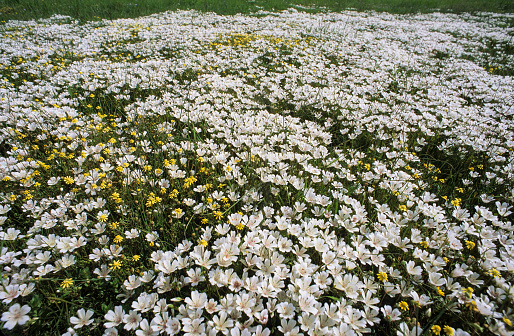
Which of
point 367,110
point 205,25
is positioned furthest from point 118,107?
point 205,25

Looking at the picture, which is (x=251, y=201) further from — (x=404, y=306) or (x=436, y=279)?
(x=436, y=279)

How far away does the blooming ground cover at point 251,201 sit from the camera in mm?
1877

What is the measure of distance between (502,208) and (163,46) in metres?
8.76

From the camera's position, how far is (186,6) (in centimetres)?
1577

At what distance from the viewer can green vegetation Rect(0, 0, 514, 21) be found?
12.6 m

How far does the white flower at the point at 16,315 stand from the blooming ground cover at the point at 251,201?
1 centimetres

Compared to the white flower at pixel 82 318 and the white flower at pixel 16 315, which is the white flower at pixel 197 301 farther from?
the white flower at pixel 16 315

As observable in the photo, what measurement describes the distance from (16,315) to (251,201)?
2026 millimetres

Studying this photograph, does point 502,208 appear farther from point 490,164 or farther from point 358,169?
point 358,169

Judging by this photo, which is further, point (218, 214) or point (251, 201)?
point (251, 201)

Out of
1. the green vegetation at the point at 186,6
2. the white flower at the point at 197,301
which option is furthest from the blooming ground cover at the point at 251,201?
the green vegetation at the point at 186,6

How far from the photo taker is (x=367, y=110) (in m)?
4.81

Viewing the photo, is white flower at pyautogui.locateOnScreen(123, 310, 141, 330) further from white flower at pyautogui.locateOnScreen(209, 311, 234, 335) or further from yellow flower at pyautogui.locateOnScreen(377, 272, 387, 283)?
yellow flower at pyautogui.locateOnScreen(377, 272, 387, 283)

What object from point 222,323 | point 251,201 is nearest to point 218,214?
point 251,201
